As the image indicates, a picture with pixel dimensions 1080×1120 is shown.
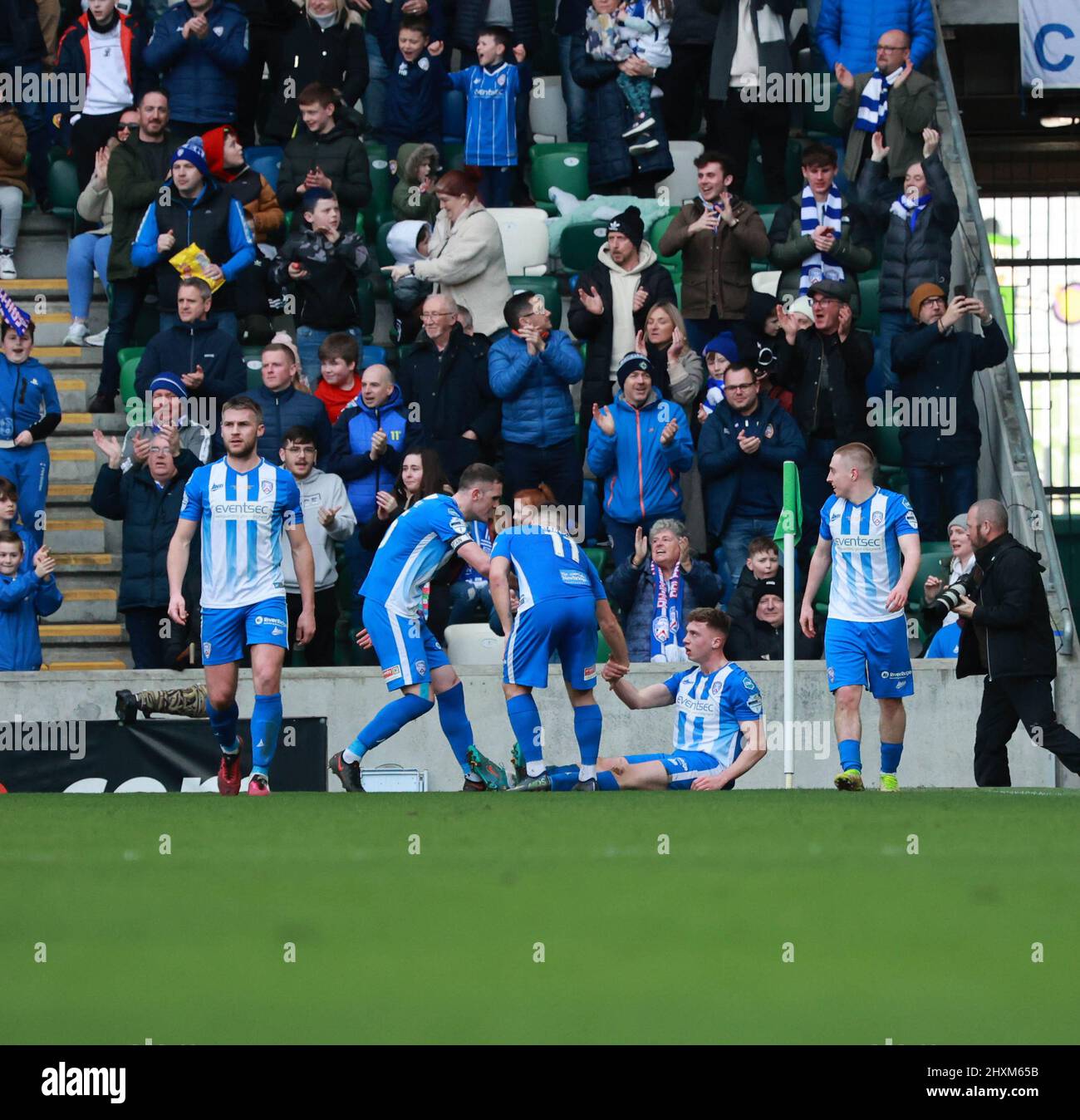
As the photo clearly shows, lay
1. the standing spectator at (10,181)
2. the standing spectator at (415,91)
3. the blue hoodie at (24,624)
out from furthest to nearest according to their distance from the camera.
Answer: the standing spectator at (10,181) → the standing spectator at (415,91) → the blue hoodie at (24,624)

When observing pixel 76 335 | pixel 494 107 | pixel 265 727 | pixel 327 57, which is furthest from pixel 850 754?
pixel 327 57

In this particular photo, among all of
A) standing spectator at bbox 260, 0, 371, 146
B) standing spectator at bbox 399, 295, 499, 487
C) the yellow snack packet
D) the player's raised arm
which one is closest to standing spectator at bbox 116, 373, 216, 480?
the yellow snack packet

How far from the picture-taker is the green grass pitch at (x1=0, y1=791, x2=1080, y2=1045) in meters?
5.84

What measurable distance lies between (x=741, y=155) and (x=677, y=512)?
167 inches

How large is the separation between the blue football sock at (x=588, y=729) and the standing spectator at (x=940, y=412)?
3968 millimetres

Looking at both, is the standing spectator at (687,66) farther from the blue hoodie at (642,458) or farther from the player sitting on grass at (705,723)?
the player sitting on grass at (705,723)

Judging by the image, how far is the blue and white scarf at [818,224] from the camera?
1546 centimetres

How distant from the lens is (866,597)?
39.0 ft

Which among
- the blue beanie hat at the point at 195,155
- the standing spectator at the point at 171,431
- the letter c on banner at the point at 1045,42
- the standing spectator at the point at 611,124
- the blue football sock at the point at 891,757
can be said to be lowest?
the blue football sock at the point at 891,757

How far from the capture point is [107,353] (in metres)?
15.8

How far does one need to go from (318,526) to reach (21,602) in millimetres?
1947

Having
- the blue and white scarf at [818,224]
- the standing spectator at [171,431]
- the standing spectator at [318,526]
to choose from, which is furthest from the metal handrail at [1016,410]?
the standing spectator at [171,431]

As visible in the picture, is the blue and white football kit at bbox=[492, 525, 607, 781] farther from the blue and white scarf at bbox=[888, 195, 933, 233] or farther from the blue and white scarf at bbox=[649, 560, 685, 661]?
the blue and white scarf at bbox=[888, 195, 933, 233]

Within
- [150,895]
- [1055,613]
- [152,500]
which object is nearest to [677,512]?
[1055,613]
